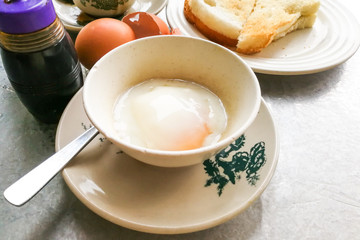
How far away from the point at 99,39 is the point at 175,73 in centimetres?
25

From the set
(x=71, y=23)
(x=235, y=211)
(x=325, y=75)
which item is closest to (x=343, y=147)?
(x=325, y=75)

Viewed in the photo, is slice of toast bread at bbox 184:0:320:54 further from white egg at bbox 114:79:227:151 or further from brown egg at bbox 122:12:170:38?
white egg at bbox 114:79:227:151

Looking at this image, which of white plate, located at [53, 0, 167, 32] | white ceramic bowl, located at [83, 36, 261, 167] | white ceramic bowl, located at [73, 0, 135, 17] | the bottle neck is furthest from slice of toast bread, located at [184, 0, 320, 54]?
the bottle neck

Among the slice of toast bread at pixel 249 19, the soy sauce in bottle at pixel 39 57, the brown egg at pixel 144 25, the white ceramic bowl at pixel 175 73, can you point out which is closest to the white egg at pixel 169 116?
the white ceramic bowl at pixel 175 73

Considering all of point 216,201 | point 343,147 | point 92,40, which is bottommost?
point 343,147

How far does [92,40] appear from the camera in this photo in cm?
89

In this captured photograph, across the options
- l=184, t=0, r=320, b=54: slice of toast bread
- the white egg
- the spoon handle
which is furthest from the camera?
l=184, t=0, r=320, b=54: slice of toast bread

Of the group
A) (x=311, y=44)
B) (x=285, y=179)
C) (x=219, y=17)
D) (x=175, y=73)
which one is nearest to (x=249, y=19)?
(x=219, y=17)

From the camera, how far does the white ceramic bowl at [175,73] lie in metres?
0.64

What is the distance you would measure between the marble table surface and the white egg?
0.19m

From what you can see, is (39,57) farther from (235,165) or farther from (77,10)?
(77,10)

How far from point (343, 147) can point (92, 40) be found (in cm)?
78

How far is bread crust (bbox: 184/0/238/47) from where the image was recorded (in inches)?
46.9

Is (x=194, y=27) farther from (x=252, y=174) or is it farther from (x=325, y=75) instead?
(x=252, y=174)
